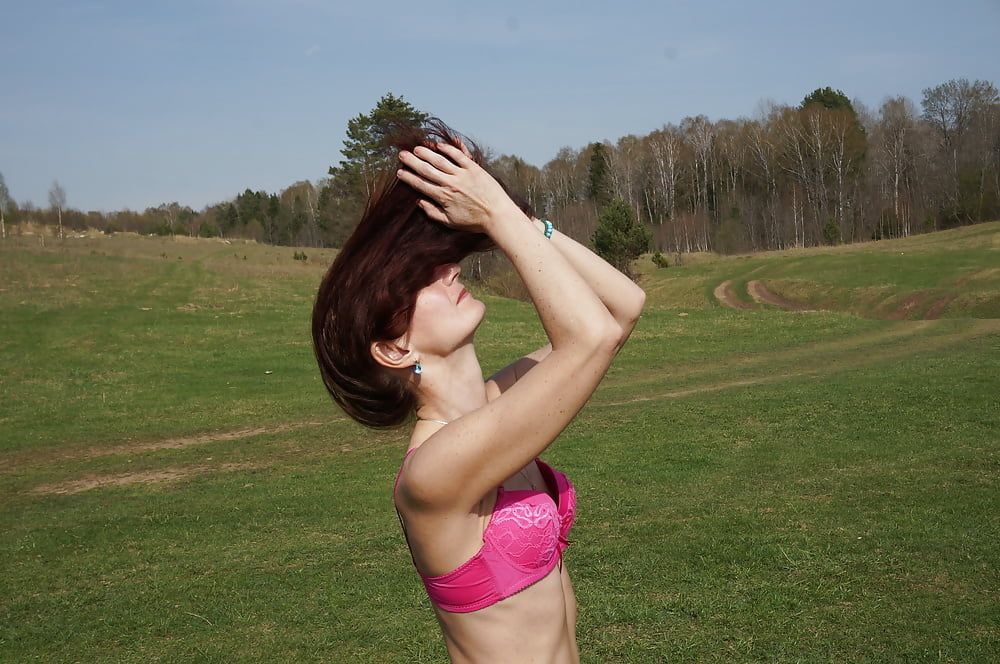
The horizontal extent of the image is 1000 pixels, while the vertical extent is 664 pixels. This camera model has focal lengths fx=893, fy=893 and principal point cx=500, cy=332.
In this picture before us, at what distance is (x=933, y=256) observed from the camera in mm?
44281

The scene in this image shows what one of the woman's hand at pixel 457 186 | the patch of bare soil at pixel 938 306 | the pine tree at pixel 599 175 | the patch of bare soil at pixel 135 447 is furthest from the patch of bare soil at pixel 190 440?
the pine tree at pixel 599 175

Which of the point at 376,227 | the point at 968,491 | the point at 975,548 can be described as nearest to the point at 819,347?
the point at 968,491

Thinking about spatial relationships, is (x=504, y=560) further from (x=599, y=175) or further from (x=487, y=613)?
(x=599, y=175)

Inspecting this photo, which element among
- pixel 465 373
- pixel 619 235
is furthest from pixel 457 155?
pixel 619 235

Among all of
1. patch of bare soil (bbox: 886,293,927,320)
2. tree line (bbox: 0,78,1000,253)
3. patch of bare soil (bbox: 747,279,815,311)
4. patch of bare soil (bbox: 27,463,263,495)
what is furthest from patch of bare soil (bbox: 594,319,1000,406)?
tree line (bbox: 0,78,1000,253)

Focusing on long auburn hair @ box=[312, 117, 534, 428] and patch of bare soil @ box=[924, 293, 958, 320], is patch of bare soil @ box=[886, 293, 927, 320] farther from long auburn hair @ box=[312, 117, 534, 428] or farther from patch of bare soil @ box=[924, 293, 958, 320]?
long auburn hair @ box=[312, 117, 534, 428]

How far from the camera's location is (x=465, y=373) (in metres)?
2.03

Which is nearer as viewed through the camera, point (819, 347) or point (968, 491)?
point (968, 491)

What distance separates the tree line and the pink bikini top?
232 feet

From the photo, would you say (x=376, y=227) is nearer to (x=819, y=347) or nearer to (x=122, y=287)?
(x=819, y=347)

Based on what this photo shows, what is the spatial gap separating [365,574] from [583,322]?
6.29 metres

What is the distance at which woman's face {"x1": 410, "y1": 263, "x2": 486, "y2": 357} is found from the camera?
1886 mm

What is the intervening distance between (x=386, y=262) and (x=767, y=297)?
4839 centimetres

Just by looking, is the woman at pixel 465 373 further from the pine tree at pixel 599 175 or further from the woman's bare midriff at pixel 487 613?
the pine tree at pixel 599 175
